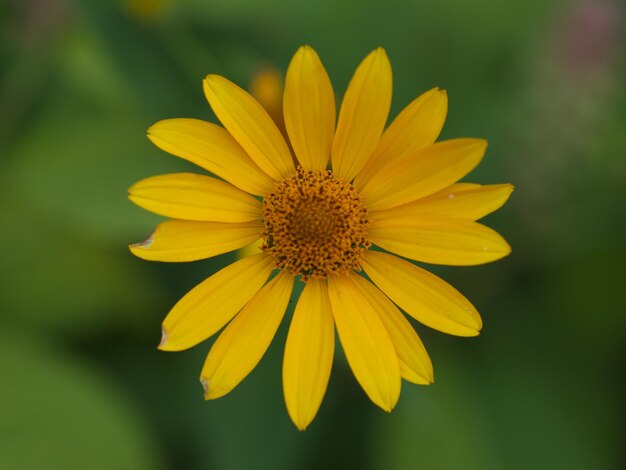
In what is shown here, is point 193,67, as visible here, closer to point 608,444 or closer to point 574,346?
point 574,346

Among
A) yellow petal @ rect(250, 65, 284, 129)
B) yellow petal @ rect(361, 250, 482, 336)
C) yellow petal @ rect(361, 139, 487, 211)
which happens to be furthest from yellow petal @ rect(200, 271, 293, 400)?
yellow petal @ rect(250, 65, 284, 129)

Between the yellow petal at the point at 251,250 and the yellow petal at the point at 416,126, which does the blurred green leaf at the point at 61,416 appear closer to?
the yellow petal at the point at 251,250

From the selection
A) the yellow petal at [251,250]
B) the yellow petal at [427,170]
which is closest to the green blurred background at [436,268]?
the yellow petal at [251,250]

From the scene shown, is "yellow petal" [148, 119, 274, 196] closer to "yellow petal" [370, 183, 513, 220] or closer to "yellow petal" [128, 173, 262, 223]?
"yellow petal" [128, 173, 262, 223]

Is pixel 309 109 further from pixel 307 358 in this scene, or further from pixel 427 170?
pixel 307 358

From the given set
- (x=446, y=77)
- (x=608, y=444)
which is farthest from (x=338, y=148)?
(x=608, y=444)

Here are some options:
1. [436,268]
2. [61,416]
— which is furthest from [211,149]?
[61,416]
